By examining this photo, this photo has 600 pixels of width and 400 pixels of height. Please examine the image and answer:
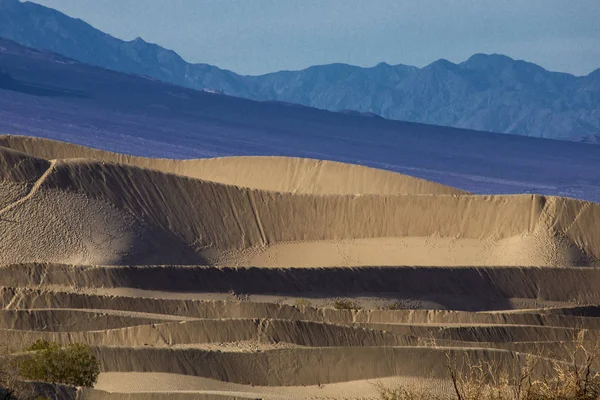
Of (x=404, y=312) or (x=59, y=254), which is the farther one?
(x=59, y=254)

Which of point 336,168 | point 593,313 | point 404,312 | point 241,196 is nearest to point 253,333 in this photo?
point 404,312

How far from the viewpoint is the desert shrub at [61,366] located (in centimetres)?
2909

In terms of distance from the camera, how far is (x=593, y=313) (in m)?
53.3

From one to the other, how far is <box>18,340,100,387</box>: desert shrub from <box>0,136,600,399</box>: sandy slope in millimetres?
1193

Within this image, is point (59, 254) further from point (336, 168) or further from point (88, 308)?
point (336, 168)

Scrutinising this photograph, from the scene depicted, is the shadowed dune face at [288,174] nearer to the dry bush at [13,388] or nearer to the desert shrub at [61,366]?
the desert shrub at [61,366]

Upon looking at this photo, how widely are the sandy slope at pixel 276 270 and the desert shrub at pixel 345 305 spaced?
0.70 meters

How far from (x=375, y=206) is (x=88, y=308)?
28.6 meters

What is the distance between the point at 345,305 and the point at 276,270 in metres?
5.92

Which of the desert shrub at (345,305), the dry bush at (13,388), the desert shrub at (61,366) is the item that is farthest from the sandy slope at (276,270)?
the dry bush at (13,388)

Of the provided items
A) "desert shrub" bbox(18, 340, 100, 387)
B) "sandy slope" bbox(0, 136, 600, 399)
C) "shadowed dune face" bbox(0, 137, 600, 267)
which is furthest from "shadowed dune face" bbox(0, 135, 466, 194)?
"desert shrub" bbox(18, 340, 100, 387)

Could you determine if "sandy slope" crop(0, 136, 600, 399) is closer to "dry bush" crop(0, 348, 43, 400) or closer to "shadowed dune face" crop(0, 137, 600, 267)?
"shadowed dune face" crop(0, 137, 600, 267)

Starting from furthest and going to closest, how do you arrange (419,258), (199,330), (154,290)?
1. (419,258)
2. (154,290)
3. (199,330)

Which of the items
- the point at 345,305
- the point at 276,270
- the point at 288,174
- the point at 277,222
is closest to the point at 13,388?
the point at 345,305
